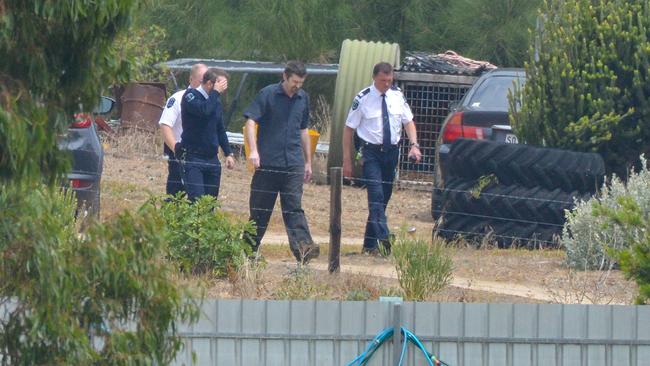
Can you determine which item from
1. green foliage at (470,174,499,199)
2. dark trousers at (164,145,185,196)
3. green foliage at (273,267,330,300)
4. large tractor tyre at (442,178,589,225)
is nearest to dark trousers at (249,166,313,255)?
dark trousers at (164,145,185,196)

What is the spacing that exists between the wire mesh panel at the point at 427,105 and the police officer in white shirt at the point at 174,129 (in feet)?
21.3

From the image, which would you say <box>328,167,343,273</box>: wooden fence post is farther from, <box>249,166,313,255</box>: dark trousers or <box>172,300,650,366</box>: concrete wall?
<box>172,300,650,366</box>: concrete wall

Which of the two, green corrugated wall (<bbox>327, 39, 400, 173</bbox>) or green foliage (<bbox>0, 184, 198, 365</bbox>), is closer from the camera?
green foliage (<bbox>0, 184, 198, 365</bbox>)

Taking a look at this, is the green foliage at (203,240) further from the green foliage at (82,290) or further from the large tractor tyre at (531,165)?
the green foliage at (82,290)

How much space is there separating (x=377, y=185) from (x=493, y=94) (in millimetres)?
3899

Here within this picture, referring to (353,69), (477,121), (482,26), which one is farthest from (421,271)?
(482,26)

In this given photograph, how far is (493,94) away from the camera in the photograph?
13.9m

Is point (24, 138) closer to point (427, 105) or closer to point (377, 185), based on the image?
point (377, 185)

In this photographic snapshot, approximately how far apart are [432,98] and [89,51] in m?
13.0

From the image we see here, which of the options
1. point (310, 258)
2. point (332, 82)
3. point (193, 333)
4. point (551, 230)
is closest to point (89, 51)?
point (193, 333)

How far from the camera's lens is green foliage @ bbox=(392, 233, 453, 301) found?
8141 millimetres

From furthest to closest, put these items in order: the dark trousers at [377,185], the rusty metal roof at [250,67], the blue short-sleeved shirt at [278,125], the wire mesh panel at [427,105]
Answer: the rusty metal roof at [250,67]
the wire mesh panel at [427,105]
the dark trousers at [377,185]
the blue short-sleeved shirt at [278,125]

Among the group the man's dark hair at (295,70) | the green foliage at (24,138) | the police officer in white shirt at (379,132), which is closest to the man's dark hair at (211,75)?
the man's dark hair at (295,70)

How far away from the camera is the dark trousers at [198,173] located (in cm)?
988
